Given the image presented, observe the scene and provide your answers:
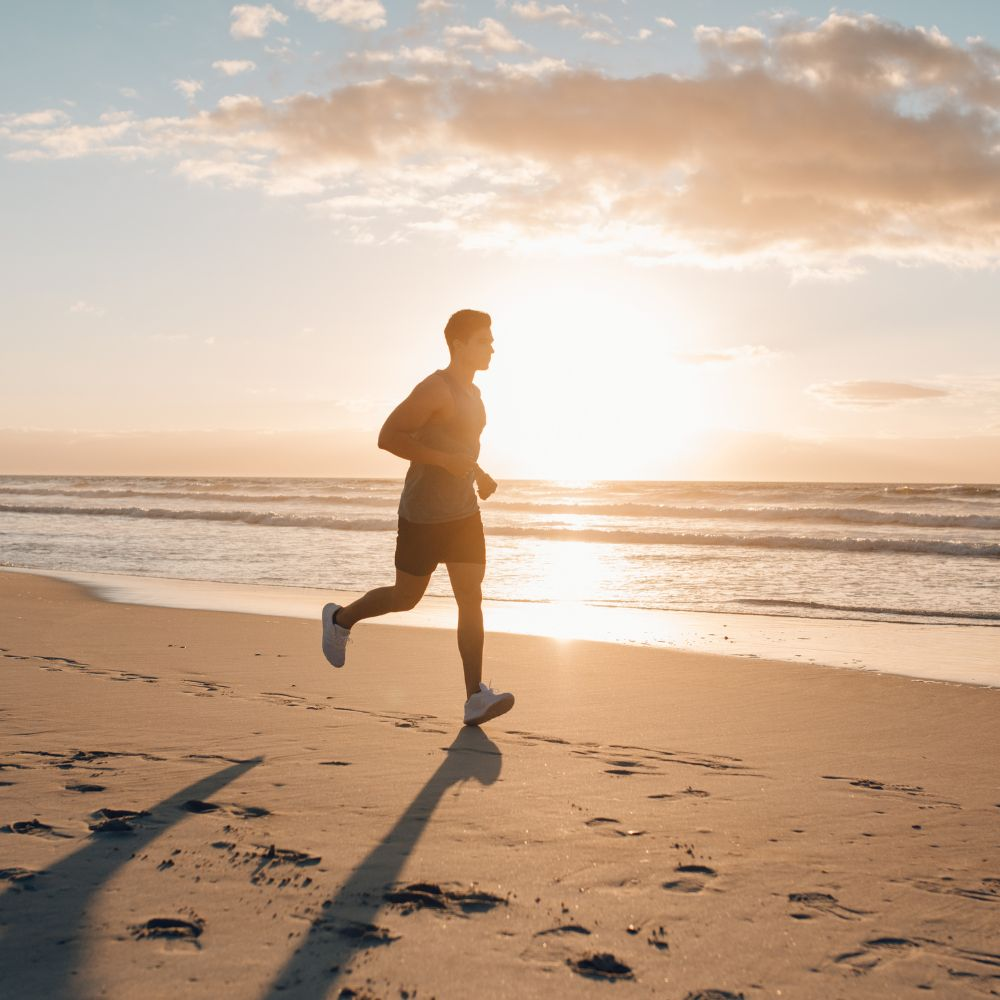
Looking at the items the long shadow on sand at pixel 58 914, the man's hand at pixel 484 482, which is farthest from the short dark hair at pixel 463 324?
the long shadow on sand at pixel 58 914

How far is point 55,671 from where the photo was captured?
5.50m

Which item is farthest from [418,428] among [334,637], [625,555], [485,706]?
[625,555]

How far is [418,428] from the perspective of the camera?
A: 446cm

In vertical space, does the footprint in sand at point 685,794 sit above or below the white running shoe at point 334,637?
below

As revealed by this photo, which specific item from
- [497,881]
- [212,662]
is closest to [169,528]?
[212,662]

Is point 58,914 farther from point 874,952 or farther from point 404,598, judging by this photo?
point 404,598

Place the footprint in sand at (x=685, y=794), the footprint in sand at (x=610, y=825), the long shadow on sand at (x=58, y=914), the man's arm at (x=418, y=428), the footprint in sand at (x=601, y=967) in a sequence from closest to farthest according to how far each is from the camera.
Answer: the long shadow on sand at (x=58, y=914) < the footprint in sand at (x=601, y=967) < the footprint in sand at (x=610, y=825) < the footprint in sand at (x=685, y=794) < the man's arm at (x=418, y=428)

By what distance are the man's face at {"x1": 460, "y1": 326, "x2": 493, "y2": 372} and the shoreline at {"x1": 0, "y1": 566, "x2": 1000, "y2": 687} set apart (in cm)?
344

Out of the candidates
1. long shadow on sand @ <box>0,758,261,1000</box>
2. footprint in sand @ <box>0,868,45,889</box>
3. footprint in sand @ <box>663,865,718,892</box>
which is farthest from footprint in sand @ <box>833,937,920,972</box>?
footprint in sand @ <box>0,868,45,889</box>

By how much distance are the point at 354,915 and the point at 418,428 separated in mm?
2532

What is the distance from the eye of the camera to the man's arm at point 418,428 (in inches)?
171

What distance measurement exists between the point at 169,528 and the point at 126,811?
73.0 feet

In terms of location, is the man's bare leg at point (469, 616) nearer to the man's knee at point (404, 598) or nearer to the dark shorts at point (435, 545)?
the dark shorts at point (435, 545)

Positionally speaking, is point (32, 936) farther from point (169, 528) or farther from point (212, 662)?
point (169, 528)
